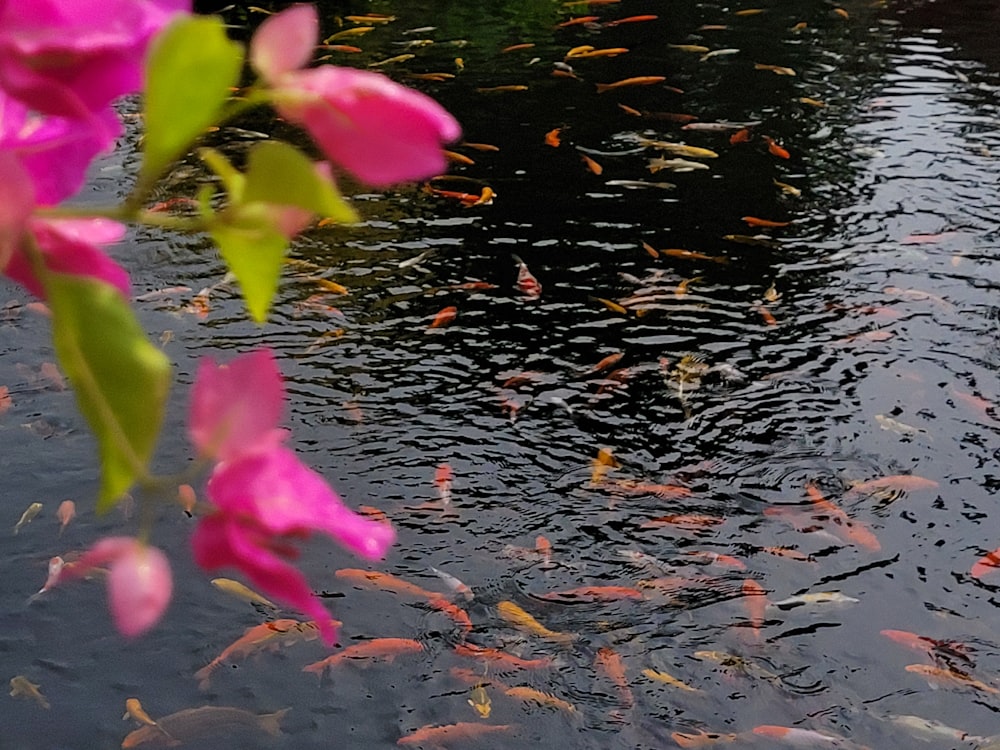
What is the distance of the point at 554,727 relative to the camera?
3246mm

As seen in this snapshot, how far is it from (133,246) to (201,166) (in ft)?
3.44

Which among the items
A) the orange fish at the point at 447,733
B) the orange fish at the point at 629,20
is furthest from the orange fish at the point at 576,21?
the orange fish at the point at 447,733

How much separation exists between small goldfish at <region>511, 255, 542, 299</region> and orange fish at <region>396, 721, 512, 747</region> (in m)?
2.72

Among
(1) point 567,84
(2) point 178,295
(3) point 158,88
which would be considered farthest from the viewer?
(1) point 567,84

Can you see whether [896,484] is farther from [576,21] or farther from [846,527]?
[576,21]

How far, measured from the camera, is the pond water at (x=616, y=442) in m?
3.33

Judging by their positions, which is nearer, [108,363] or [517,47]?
[108,363]

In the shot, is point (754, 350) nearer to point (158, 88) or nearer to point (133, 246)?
point (133, 246)

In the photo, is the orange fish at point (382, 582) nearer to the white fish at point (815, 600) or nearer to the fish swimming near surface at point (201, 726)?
the fish swimming near surface at point (201, 726)

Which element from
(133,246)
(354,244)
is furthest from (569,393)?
(133,246)

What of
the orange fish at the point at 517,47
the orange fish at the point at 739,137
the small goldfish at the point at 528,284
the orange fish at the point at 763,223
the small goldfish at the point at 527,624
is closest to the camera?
the small goldfish at the point at 527,624

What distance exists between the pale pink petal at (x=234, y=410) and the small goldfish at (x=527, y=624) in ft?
10.7

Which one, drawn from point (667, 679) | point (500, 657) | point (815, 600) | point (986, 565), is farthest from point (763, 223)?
point (500, 657)

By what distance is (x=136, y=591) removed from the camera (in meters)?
0.35
